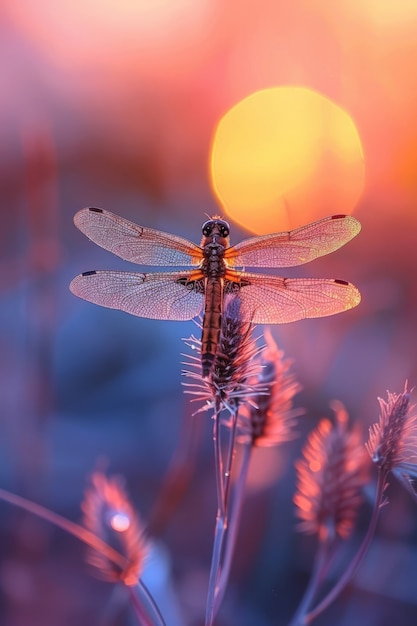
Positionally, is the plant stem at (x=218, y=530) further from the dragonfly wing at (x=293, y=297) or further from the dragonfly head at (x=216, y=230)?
the dragonfly head at (x=216, y=230)

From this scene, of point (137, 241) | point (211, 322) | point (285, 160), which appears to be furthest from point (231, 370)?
point (285, 160)

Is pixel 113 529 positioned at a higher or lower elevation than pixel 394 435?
lower

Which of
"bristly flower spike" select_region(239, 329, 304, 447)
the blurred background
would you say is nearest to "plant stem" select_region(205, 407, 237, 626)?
"bristly flower spike" select_region(239, 329, 304, 447)

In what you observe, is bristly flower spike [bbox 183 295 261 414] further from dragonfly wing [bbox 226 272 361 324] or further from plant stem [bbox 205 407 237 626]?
dragonfly wing [bbox 226 272 361 324]

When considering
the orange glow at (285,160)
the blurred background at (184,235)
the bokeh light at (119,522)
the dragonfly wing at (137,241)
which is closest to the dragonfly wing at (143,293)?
the dragonfly wing at (137,241)

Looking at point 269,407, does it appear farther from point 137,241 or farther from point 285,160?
point 285,160

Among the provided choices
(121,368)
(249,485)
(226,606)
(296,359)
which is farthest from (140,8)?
(226,606)
